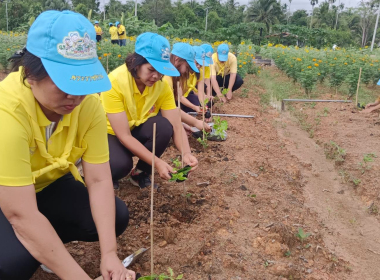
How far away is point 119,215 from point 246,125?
11.5 feet

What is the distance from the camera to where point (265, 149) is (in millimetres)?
4145

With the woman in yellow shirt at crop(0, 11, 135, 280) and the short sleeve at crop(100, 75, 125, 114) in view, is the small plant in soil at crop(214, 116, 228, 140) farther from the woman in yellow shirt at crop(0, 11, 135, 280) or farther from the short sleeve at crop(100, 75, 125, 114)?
the woman in yellow shirt at crop(0, 11, 135, 280)

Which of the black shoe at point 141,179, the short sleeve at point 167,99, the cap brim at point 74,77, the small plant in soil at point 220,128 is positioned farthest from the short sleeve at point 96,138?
the small plant in soil at point 220,128

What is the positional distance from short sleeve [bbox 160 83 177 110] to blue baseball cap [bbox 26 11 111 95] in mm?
1471

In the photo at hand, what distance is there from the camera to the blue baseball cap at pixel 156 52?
222cm

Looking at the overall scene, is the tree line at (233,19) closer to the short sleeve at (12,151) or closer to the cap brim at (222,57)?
the cap brim at (222,57)

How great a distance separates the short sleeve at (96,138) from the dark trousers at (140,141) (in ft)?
2.86

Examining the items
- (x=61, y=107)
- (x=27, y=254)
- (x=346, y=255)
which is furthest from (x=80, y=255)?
(x=346, y=255)

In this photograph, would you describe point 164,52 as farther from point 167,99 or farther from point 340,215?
point 340,215

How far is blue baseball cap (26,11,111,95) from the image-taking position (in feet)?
3.75

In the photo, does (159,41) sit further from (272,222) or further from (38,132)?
(272,222)

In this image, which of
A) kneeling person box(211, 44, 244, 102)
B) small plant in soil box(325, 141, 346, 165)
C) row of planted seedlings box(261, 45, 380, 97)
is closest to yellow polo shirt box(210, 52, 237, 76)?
kneeling person box(211, 44, 244, 102)

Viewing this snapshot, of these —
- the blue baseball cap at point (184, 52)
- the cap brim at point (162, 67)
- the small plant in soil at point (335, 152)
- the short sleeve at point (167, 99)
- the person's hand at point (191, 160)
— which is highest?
the blue baseball cap at point (184, 52)

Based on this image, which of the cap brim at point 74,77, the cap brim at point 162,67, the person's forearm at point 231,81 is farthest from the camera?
the person's forearm at point 231,81
